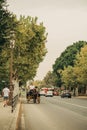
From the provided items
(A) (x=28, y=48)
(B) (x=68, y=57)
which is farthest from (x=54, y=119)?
(B) (x=68, y=57)

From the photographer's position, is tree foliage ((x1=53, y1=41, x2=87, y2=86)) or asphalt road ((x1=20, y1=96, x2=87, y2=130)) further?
tree foliage ((x1=53, y1=41, x2=87, y2=86))

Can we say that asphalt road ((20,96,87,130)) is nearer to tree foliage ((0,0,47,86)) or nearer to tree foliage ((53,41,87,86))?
tree foliage ((0,0,47,86))

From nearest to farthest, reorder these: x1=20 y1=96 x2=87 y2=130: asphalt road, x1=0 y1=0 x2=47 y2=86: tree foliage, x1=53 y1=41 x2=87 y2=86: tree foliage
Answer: x1=20 y1=96 x2=87 y2=130: asphalt road → x1=0 y1=0 x2=47 y2=86: tree foliage → x1=53 y1=41 x2=87 y2=86: tree foliage

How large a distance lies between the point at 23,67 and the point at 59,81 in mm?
77286

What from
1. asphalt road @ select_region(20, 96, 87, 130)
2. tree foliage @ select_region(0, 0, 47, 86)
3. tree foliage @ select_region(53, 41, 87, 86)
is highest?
tree foliage @ select_region(53, 41, 87, 86)

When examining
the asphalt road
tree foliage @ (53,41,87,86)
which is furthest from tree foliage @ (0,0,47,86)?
tree foliage @ (53,41,87,86)

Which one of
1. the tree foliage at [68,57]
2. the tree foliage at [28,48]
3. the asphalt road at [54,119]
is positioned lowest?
the asphalt road at [54,119]

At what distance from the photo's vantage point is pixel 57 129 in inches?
797

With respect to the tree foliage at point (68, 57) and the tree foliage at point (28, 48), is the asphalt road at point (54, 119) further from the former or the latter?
the tree foliage at point (68, 57)

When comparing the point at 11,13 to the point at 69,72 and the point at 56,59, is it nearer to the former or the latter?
the point at 69,72

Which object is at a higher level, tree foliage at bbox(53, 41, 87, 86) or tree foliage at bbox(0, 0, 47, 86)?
A: tree foliage at bbox(53, 41, 87, 86)

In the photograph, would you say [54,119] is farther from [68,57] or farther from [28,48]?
[68,57]

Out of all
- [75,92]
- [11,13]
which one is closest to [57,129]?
[11,13]

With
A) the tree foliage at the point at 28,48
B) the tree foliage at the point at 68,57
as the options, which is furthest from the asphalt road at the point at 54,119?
the tree foliage at the point at 68,57
